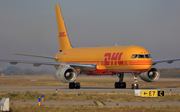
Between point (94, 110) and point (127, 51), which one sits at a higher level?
point (127, 51)

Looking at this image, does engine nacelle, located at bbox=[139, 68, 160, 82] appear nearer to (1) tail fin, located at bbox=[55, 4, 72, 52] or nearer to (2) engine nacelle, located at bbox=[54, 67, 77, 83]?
(2) engine nacelle, located at bbox=[54, 67, 77, 83]

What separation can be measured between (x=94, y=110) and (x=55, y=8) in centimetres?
Result: 3548

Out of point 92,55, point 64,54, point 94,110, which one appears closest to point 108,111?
point 94,110

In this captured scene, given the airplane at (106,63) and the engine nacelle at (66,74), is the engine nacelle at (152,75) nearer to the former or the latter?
the airplane at (106,63)

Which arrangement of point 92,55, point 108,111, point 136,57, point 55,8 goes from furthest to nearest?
point 55,8 → point 92,55 → point 136,57 → point 108,111

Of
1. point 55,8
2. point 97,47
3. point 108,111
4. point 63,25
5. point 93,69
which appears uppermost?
point 55,8

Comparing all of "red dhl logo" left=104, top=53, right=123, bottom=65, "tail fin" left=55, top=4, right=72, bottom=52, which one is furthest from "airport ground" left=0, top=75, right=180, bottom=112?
"tail fin" left=55, top=4, right=72, bottom=52

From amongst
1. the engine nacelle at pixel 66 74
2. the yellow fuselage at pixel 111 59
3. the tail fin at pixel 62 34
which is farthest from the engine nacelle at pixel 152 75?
the tail fin at pixel 62 34

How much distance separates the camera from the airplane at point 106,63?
3559 cm

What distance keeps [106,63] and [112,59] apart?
1.23 metres

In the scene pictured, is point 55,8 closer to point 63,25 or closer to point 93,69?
point 63,25

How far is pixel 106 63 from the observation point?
39.1m

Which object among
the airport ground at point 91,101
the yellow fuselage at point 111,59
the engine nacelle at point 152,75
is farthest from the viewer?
the engine nacelle at point 152,75

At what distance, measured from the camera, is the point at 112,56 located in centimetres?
3847
